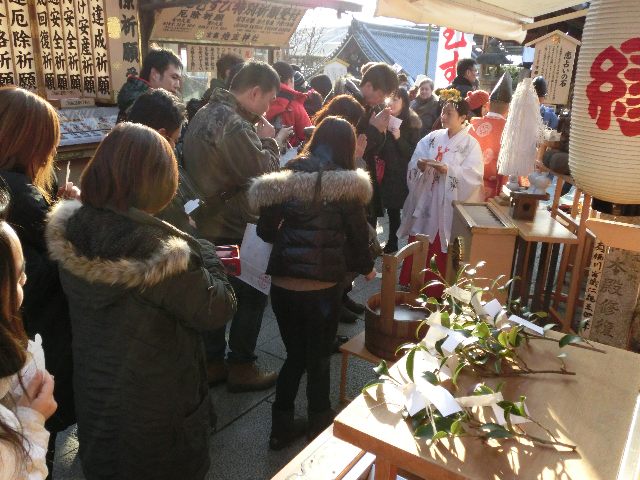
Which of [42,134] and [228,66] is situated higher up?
[228,66]

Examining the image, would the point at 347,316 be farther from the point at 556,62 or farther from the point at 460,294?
the point at 556,62

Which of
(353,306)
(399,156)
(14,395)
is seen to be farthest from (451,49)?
(14,395)

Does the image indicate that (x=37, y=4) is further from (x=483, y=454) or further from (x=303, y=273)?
(x=483, y=454)

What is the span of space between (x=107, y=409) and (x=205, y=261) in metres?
0.77

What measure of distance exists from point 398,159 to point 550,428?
5724 millimetres

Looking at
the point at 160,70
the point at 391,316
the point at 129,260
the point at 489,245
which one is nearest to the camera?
the point at 129,260

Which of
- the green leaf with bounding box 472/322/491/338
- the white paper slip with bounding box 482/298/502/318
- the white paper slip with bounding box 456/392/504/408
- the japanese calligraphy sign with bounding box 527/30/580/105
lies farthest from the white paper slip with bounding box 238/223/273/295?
the japanese calligraphy sign with bounding box 527/30/580/105

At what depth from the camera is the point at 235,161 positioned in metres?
3.47

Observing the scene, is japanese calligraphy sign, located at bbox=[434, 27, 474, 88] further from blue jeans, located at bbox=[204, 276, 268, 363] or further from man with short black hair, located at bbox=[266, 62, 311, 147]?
blue jeans, located at bbox=[204, 276, 268, 363]

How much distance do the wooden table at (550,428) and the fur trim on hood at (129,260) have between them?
2.97 feet

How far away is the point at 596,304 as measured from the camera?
349 cm

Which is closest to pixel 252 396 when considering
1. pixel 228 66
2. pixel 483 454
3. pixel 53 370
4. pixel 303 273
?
pixel 303 273

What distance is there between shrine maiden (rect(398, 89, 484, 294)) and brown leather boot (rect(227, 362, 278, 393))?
7.48 feet

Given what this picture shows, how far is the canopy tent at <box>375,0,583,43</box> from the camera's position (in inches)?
167
